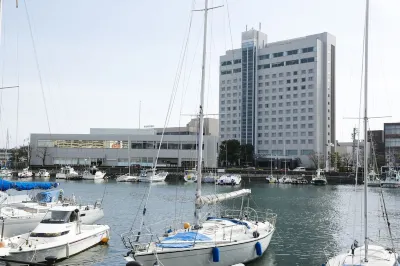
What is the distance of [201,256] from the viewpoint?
66.4 ft

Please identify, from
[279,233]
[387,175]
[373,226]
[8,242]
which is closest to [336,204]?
[373,226]

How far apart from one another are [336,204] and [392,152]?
99.9 meters

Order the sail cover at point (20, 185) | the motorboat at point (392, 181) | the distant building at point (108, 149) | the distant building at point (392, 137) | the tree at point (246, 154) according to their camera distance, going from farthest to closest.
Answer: the tree at point (246, 154) < the distant building at point (392, 137) < the distant building at point (108, 149) < the motorboat at point (392, 181) < the sail cover at point (20, 185)

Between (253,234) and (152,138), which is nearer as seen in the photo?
(253,234)

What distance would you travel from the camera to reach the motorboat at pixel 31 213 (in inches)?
1161

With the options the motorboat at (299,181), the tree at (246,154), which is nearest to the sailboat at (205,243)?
the motorboat at (299,181)

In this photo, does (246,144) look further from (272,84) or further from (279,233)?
(279,233)

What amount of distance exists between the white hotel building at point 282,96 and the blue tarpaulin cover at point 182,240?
142 m

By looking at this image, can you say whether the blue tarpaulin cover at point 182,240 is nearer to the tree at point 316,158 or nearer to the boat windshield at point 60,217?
the boat windshield at point 60,217

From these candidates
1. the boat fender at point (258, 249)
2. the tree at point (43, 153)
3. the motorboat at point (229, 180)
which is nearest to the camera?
the boat fender at point (258, 249)

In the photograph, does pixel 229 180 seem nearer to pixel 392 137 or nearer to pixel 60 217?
pixel 60 217

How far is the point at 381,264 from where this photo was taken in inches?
754

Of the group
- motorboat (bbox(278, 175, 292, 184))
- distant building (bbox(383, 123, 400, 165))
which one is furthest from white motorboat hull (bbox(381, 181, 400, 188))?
distant building (bbox(383, 123, 400, 165))

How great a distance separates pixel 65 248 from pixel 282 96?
150687 mm
